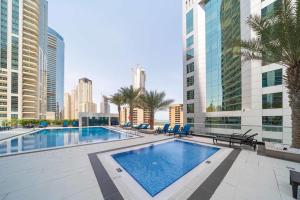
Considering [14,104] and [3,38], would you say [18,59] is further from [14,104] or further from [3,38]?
[14,104]

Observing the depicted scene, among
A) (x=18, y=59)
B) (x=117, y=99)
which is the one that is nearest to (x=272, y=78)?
(x=117, y=99)

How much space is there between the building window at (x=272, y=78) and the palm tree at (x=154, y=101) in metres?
15.5

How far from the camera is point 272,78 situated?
19.2 metres

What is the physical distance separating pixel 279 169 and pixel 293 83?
4.23 meters

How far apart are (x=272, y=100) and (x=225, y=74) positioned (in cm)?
880

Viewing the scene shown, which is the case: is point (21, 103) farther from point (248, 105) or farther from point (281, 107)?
point (281, 107)

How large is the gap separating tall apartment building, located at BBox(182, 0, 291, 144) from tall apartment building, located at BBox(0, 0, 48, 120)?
2365 inches

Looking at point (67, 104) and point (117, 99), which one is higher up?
point (117, 99)

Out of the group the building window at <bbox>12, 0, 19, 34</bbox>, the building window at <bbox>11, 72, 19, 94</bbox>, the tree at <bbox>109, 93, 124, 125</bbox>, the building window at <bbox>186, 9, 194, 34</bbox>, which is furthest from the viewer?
the building window at <bbox>12, 0, 19, 34</bbox>

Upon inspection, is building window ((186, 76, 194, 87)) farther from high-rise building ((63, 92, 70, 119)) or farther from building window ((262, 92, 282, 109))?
high-rise building ((63, 92, 70, 119))

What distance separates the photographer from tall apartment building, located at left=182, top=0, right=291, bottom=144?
759 inches

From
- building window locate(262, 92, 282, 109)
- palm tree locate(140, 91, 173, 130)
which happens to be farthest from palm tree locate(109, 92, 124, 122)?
building window locate(262, 92, 282, 109)

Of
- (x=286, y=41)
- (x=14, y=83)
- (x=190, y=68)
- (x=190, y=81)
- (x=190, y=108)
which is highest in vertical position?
(x=190, y=68)

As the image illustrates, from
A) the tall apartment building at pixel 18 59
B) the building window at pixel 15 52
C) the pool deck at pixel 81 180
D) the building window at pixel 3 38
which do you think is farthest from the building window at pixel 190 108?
the building window at pixel 3 38
